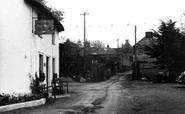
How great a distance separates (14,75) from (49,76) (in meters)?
6.23

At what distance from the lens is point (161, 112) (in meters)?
9.59

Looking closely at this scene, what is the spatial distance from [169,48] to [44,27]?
2298 centimetres

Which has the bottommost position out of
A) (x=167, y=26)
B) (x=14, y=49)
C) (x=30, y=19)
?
(x=14, y=49)

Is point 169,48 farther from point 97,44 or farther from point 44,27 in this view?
point 97,44

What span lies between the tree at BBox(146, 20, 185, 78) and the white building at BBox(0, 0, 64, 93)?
19909 millimetres

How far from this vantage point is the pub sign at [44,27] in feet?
44.5

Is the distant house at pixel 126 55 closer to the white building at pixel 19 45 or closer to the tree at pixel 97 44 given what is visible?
the tree at pixel 97 44

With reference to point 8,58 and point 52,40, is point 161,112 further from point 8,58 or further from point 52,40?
point 52,40

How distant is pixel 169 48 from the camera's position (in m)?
33.9

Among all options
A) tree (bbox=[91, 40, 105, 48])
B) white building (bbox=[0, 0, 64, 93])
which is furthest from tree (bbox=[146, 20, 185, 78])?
tree (bbox=[91, 40, 105, 48])

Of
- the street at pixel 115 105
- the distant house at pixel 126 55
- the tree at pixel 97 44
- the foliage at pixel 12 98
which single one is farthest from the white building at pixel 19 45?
the tree at pixel 97 44

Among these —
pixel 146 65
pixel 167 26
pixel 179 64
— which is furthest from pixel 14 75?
pixel 146 65

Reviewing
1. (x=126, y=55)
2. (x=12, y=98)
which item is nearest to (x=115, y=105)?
(x=12, y=98)

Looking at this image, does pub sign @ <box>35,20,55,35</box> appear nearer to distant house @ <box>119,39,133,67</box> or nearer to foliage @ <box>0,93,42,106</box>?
foliage @ <box>0,93,42,106</box>
